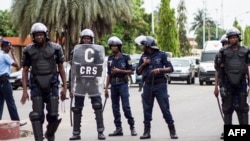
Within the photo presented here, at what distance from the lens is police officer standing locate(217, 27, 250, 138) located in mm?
10266

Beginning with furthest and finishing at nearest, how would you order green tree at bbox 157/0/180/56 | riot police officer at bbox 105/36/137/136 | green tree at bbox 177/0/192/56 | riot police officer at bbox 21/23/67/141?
green tree at bbox 177/0/192/56, green tree at bbox 157/0/180/56, riot police officer at bbox 105/36/137/136, riot police officer at bbox 21/23/67/141

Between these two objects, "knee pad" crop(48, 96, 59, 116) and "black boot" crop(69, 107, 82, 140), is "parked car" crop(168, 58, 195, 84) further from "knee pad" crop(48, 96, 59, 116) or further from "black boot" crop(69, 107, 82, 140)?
"knee pad" crop(48, 96, 59, 116)

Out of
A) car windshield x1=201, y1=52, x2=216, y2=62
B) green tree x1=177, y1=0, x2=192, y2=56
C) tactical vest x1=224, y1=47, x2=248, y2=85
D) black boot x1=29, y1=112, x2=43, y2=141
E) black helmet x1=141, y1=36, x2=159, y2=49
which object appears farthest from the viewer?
green tree x1=177, y1=0, x2=192, y2=56

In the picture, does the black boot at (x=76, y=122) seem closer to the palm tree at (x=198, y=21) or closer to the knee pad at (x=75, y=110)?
the knee pad at (x=75, y=110)

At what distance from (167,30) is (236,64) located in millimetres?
51437

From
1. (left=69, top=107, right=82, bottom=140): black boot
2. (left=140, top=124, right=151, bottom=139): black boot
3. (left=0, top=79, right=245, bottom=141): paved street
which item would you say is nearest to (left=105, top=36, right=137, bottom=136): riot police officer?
(left=0, top=79, right=245, bottom=141): paved street

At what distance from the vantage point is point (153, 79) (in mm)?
11109

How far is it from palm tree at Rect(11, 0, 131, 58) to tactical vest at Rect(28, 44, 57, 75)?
84.9ft

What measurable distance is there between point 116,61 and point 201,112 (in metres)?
5.55

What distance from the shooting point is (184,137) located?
37.3 ft

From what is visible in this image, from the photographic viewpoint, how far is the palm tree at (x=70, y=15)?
117 feet

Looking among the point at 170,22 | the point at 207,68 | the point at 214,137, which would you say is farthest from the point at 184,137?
the point at 170,22

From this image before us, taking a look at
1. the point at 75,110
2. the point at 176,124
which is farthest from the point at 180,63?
the point at 75,110

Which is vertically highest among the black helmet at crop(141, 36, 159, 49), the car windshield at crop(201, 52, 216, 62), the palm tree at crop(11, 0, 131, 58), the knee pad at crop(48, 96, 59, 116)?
the palm tree at crop(11, 0, 131, 58)
